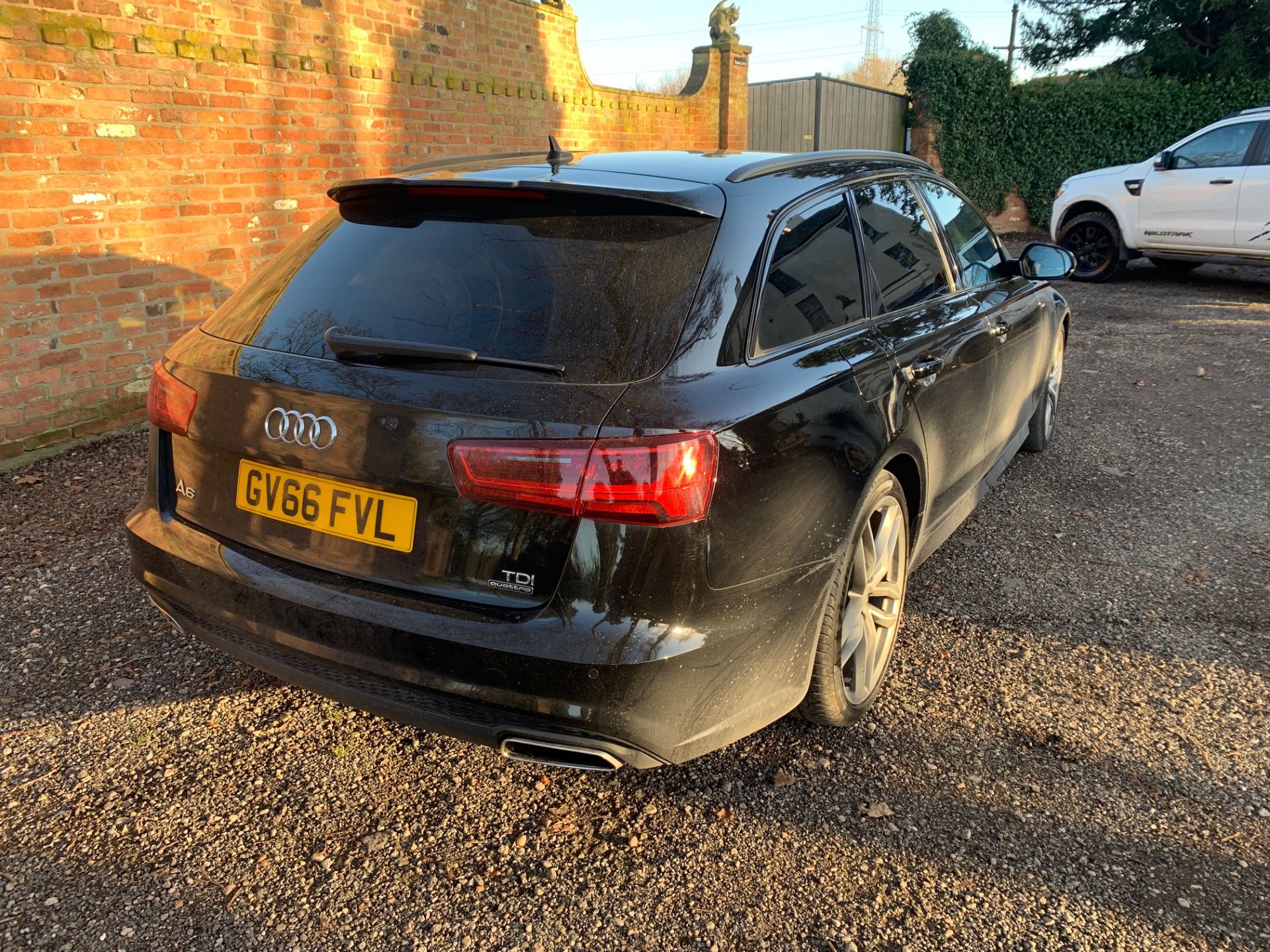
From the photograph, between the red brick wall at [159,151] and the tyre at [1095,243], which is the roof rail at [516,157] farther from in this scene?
the tyre at [1095,243]

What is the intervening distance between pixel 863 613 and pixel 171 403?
198 cm

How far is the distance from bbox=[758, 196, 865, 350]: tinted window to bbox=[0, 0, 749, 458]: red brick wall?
4.26 m

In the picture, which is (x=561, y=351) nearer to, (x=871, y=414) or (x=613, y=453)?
(x=613, y=453)

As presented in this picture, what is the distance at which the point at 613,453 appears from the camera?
1902 millimetres

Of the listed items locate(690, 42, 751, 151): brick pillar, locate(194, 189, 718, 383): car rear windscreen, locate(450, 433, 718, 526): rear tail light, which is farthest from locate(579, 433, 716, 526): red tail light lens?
locate(690, 42, 751, 151): brick pillar

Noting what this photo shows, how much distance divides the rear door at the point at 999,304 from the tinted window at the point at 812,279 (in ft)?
3.23

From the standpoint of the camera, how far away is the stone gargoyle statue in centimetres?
1266

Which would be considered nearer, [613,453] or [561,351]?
[613,453]

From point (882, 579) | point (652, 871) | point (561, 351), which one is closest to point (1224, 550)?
point (882, 579)

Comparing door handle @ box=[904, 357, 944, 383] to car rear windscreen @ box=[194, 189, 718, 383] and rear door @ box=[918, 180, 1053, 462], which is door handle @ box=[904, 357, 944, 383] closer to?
rear door @ box=[918, 180, 1053, 462]

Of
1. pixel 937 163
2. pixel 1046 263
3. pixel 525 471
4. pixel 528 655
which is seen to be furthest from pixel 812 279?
pixel 937 163

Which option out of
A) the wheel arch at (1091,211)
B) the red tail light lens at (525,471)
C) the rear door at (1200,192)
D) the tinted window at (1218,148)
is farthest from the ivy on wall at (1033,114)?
the red tail light lens at (525,471)

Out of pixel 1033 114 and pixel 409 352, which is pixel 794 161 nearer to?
pixel 409 352

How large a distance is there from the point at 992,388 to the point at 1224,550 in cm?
134
